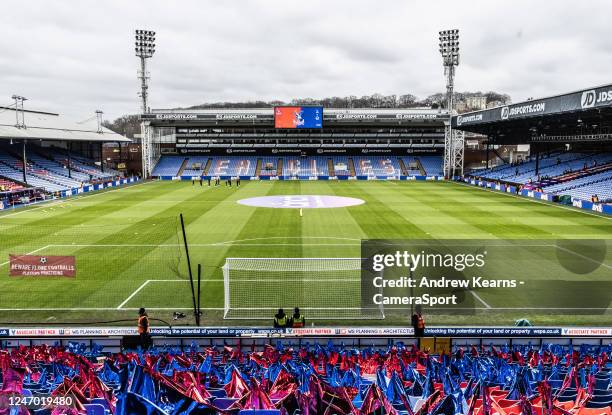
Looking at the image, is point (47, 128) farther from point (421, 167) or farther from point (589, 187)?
point (589, 187)

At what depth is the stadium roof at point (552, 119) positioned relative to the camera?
37500mm

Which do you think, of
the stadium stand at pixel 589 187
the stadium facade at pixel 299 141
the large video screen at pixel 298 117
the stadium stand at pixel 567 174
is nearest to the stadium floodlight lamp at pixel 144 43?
the stadium facade at pixel 299 141

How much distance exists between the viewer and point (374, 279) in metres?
14.9

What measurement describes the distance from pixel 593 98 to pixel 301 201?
25785 mm

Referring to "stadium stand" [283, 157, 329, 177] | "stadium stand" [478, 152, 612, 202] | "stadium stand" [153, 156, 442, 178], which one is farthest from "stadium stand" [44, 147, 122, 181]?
"stadium stand" [478, 152, 612, 202]

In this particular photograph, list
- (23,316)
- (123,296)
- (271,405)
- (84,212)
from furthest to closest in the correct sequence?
(84,212), (123,296), (23,316), (271,405)

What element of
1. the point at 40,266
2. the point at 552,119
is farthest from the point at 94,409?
the point at 552,119

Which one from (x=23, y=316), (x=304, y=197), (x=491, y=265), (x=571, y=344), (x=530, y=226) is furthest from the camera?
(x=304, y=197)

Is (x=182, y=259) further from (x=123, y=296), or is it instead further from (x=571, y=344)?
(x=571, y=344)

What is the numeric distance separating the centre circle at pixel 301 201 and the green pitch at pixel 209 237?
196 cm

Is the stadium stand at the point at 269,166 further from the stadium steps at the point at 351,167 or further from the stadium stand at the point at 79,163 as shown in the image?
the stadium stand at the point at 79,163

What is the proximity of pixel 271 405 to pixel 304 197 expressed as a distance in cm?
4514

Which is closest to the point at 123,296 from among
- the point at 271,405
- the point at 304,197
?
the point at 271,405

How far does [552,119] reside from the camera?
48.6 metres
